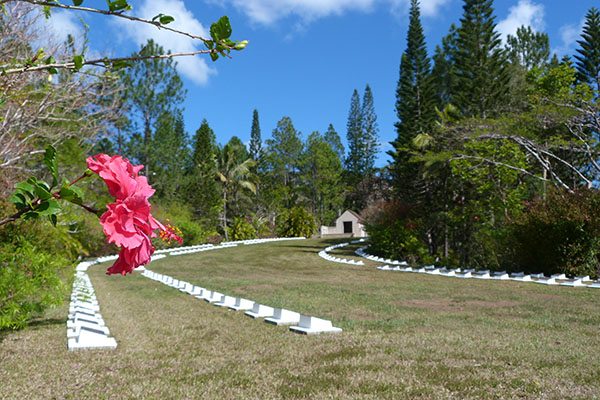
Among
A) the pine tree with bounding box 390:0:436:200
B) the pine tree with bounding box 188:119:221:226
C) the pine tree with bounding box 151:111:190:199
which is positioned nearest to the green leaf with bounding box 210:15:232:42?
the pine tree with bounding box 390:0:436:200

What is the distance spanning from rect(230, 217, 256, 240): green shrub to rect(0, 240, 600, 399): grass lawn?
24191 mm

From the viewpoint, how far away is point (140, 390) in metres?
3.36

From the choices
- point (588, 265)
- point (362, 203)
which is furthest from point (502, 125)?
point (362, 203)

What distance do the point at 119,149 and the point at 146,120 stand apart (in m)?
2.49

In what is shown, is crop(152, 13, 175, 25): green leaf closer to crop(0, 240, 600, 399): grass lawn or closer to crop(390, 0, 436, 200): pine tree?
crop(0, 240, 600, 399): grass lawn

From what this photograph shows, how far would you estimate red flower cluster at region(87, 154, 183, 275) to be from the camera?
0.72 metres

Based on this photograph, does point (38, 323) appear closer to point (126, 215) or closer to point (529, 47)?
point (126, 215)

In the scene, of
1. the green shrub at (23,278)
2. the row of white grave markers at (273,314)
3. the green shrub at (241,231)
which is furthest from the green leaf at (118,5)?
the green shrub at (241,231)

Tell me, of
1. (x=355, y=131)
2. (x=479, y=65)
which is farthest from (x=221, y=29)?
(x=355, y=131)

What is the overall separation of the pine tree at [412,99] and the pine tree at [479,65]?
162 cm

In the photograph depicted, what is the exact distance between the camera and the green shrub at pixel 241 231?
108ft

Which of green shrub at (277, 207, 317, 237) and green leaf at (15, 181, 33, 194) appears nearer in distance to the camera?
green leaf at (15, 181, 33, 194)

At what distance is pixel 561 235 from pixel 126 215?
12919 millimetres

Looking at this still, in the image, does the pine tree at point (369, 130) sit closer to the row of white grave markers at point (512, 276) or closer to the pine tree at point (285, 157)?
the pine tree at point (285, 157)
